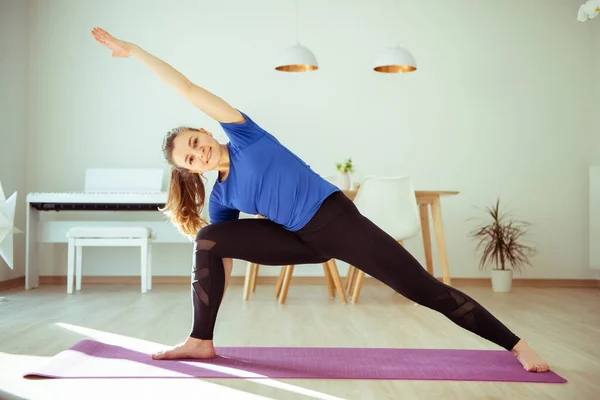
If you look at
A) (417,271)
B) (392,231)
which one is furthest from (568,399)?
(392,231)

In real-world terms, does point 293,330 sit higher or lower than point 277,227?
lower

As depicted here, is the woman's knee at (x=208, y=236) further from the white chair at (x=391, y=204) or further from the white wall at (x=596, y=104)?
the white wall at (x=596, y=104)

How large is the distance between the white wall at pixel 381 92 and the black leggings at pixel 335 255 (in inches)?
144

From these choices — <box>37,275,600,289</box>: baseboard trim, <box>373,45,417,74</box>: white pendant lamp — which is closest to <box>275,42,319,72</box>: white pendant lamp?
<box>373,45,417,74</box>: white pendant lamp

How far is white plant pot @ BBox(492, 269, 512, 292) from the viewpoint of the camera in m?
5.58

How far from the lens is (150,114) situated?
6125 mm

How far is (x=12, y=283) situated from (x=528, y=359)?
4.56m

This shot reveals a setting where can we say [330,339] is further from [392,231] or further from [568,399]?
[392,231]

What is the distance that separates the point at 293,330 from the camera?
Result: 3.42 meters

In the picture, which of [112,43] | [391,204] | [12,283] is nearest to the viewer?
[112,43]

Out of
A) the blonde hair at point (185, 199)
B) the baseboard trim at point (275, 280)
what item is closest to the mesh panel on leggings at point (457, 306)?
the blonde hair at point (185, 199)

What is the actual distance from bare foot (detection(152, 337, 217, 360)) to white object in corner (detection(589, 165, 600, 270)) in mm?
4231

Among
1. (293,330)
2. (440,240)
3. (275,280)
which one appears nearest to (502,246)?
(440,240)

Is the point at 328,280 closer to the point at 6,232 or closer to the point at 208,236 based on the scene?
the point at 6,232
